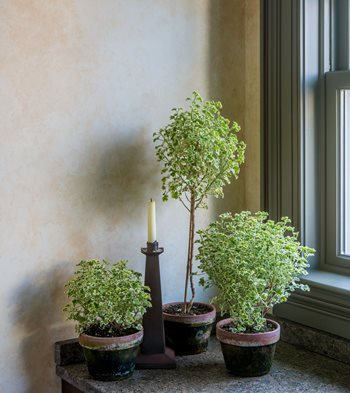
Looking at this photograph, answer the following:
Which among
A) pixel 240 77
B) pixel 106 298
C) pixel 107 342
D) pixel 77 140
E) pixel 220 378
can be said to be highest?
pixel 240 77

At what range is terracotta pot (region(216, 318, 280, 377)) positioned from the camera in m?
1.70

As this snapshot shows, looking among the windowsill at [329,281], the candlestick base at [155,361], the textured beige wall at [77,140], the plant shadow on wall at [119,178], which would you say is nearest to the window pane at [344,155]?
the windowsill at [329,281]

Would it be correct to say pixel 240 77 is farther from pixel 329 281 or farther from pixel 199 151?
pixel 329 281

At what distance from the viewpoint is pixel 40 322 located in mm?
1825

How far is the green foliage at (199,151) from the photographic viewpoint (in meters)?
1.79

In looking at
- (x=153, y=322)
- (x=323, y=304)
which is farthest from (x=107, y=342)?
(x=323, y=304)

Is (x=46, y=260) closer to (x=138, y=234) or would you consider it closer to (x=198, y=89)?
(x=138, y=234)

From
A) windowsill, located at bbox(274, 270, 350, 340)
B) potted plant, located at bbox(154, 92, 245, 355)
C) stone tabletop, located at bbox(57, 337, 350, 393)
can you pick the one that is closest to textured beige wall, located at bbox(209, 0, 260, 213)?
potted plant, located at bbox(154, 92, 245, 355)

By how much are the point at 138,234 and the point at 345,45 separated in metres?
0.93

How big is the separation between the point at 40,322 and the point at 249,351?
63cm

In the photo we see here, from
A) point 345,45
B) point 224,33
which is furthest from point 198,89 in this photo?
point 345,45

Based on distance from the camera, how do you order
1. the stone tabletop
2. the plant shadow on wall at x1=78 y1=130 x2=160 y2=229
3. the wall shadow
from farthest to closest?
the wall shadow
the plant shadow on wall at x1=78 y1=130 x2=160 y2=229
the stone tabletop

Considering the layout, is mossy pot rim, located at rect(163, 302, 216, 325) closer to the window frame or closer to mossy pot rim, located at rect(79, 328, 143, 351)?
mossy pot rim, located at rect(79, 328, 143, 351)

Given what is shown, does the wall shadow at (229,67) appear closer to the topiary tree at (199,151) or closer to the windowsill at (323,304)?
the topiary tree at (199,151)
